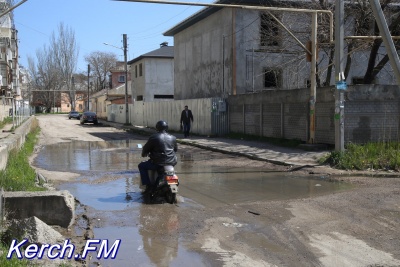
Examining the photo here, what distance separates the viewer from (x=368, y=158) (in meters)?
13.5


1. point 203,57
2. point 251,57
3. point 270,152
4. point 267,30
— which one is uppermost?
point 267,30

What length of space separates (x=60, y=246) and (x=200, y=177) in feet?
23.9

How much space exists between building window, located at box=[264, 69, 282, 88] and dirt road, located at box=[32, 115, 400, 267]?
19.4m

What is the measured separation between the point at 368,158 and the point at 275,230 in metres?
7.72

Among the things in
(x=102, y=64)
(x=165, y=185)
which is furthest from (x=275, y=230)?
(x=102, y=64)

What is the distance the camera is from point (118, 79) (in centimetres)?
8562

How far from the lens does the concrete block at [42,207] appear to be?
676 centimetres

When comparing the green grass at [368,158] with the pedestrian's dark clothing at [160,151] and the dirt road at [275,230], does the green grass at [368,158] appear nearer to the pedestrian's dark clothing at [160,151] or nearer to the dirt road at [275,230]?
the dirt road at [275,230]

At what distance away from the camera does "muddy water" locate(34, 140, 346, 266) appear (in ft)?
19.7

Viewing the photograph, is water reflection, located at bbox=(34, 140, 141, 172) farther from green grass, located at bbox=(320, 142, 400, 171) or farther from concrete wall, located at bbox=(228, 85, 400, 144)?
concrete wall, located at bbox=(228, 85, 400, 144)

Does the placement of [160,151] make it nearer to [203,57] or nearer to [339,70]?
[339,70]

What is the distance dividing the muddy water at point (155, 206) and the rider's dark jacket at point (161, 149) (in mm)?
852

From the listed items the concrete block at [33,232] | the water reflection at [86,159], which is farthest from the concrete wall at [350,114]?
the concrete block at [33,232]

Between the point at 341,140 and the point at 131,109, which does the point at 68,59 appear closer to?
the point at 131,109
